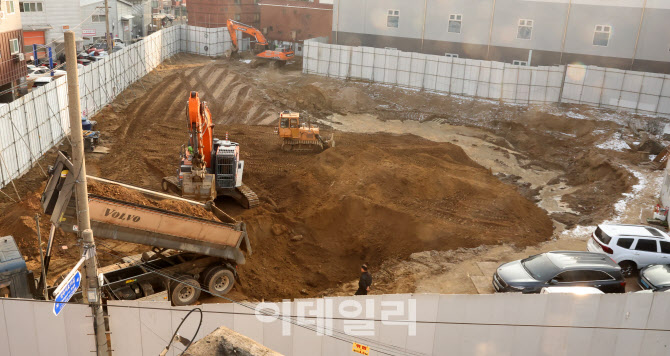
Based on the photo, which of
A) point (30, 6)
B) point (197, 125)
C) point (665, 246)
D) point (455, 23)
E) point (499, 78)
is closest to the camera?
point (665, 246)

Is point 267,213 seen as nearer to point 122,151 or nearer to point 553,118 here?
point 122,151

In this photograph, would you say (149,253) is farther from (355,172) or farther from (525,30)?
Answer: (525,30)

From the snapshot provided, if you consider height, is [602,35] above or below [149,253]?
above

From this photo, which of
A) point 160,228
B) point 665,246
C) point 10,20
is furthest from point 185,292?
point 10,20

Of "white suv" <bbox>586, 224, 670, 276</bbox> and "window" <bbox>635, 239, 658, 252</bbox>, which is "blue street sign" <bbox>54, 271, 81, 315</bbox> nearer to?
"white suv" <bbox>586, 224, 670, 276</bbox>

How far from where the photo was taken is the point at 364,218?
66.2 ft

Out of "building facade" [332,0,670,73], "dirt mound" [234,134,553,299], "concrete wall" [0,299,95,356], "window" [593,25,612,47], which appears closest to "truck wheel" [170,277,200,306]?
"dirt mound" [234,134,553,299]

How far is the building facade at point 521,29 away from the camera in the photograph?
39.4 meters

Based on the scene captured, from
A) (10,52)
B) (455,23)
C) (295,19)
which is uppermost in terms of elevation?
(455,23)

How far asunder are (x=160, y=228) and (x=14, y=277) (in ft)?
10.2

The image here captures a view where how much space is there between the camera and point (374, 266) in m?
18.2

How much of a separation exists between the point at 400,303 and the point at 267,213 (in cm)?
978

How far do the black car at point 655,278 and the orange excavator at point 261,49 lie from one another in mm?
35703

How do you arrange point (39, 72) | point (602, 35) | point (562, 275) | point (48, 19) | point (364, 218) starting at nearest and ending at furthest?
1. point (562, 275)
2. point (364, 218)
3. point (39, 72)
4. point (602, 35)
5. point (48, 19)
